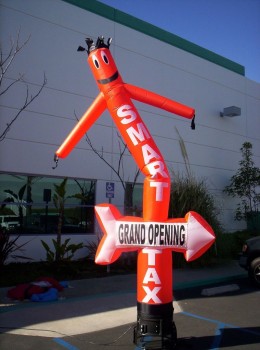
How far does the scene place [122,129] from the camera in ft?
15.4

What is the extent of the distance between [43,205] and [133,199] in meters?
3.84

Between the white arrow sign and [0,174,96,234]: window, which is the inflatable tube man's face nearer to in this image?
the white arrow sign

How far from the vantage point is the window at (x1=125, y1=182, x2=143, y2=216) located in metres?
11.9

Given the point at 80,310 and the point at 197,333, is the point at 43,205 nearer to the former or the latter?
the point at 80,310

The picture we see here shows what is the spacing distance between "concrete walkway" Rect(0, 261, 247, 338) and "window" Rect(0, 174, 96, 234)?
2890 mm

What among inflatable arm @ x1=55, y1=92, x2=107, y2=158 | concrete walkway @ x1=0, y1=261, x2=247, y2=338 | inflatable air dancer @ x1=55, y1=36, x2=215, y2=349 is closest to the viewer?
inflatable air dancer @ x1=55, y1=36, x2=215, y2=349

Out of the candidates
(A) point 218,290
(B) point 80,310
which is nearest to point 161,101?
(B) point 80,310

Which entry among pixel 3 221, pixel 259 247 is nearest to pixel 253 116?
pixel 259 247

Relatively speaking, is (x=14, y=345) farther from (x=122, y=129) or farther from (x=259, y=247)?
(x=259, y=247)

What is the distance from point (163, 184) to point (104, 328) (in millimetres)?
2585

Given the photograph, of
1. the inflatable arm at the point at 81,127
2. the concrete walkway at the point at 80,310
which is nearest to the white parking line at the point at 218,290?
the concrete walkway at the point at 80,310

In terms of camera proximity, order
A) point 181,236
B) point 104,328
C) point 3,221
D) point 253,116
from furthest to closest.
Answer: point 253,116, point 3,221, point 104,328, point 181,236

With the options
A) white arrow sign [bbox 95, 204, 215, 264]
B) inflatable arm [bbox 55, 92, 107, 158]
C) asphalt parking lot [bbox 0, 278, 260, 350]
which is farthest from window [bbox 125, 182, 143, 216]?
white arrow sign [bbox 95, 204, 215, 264]

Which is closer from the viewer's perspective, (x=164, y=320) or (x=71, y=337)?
(x=164, y=320)
